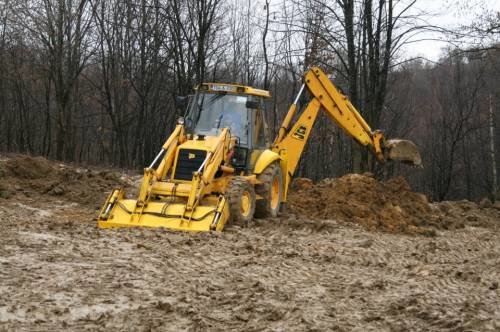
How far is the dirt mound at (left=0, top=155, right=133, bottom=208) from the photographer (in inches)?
544

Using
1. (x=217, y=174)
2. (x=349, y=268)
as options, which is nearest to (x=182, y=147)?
(x=217, y=174)

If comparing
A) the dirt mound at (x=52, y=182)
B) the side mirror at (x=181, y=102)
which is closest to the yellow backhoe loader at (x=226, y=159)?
the side mirror at (x=181, y=102)

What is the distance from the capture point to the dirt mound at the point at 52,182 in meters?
Result: 13.8

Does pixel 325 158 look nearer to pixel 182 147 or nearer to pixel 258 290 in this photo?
pixel 182 147

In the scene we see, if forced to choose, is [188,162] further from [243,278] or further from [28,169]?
[28,169]

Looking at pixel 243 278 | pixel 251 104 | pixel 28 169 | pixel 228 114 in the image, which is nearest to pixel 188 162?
pixel 228 114

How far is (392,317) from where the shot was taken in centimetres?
541

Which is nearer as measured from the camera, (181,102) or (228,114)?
(228,114)

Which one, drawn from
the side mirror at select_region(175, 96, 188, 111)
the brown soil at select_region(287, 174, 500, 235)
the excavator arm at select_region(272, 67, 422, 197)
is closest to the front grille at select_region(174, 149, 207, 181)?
the side mirror at select_region(175, 96, 188, 111)

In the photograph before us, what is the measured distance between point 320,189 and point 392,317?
31.9 feet

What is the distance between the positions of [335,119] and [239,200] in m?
4.39

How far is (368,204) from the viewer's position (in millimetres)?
13742

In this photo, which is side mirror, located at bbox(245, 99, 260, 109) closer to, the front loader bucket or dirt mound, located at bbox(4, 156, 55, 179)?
the front loader bucket

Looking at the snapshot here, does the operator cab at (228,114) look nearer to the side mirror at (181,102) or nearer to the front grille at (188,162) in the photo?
the side mirror at (181,102)
